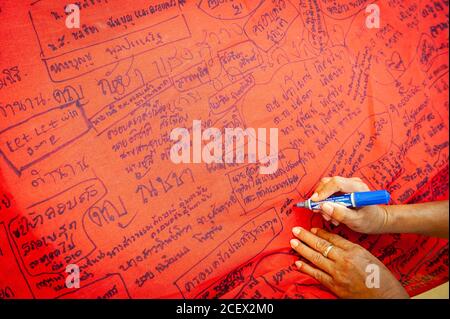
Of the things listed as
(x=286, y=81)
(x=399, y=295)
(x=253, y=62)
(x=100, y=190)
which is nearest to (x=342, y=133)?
(x=286, y=81)

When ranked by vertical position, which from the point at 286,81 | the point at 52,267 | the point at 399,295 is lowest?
the point at 399,295

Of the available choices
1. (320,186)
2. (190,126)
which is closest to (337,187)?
(320,186)

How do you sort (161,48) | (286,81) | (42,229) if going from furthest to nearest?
1. (286,81)
2. (161,48)
3. (42,229)

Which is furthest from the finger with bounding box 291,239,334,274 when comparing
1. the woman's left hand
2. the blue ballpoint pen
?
the blue ballpoint pen

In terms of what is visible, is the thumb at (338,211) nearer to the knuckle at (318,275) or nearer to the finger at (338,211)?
the finger at (338,211)

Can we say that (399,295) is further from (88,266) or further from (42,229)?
(42,229)

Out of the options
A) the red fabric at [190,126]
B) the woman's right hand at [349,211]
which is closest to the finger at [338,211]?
the woman's right hand at [349,211]

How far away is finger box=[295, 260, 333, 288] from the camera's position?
85cm

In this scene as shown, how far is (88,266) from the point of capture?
0.77 meters

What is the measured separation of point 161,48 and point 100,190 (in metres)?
0.37

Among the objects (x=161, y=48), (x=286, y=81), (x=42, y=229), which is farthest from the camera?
(x=286, y=81)

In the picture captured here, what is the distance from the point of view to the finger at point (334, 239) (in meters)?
0.87

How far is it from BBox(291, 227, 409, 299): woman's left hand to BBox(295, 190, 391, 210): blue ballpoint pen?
10 cm

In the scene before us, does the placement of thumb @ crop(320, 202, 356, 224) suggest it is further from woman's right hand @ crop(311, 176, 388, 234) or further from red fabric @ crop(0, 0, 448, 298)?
red fabric @ crop(0, 0, 448, 298)
